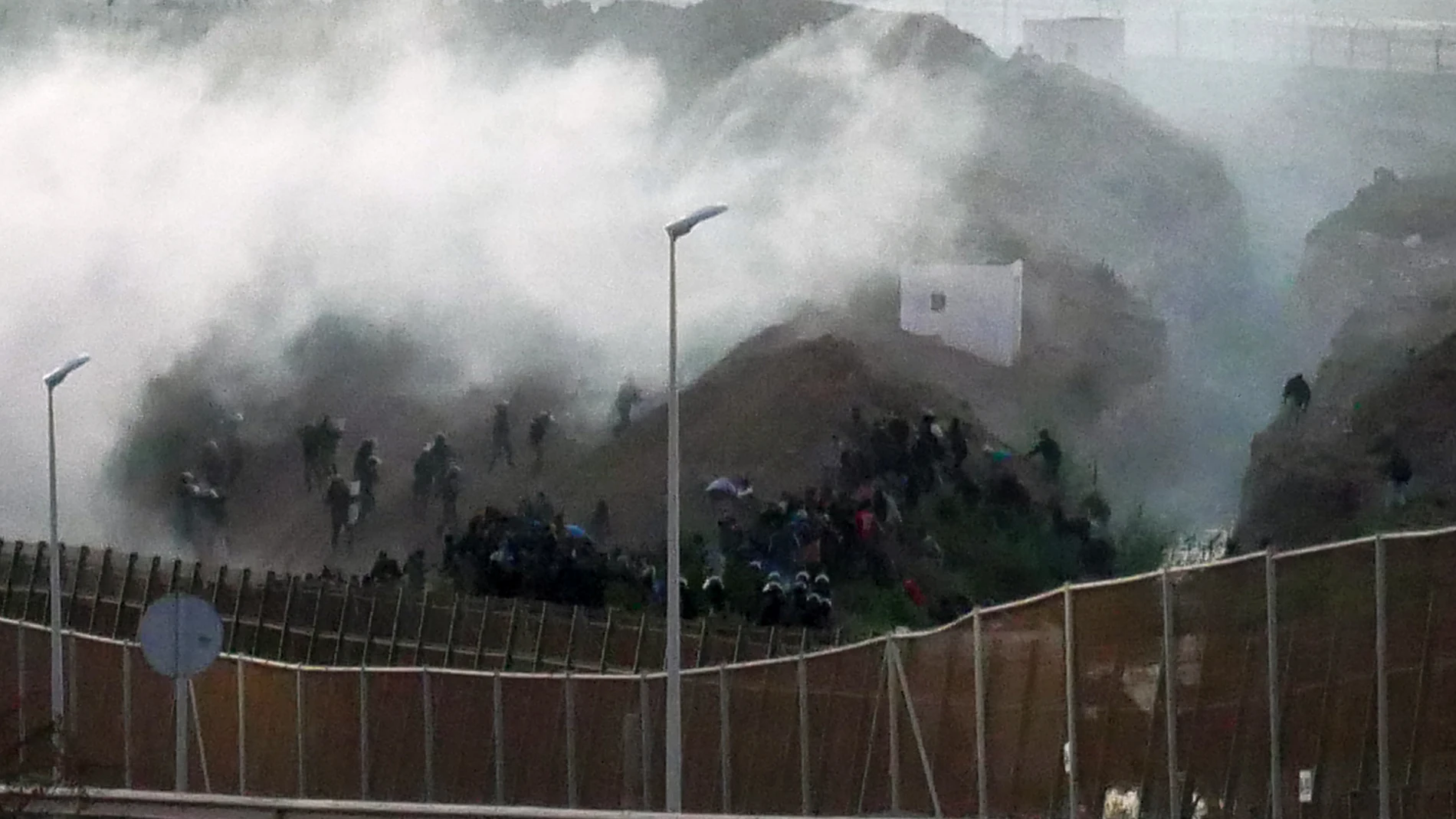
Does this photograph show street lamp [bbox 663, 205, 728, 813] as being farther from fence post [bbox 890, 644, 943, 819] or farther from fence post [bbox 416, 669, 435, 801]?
fence post [bbox 890, 644, 943, 819]

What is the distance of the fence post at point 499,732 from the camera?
914 inches

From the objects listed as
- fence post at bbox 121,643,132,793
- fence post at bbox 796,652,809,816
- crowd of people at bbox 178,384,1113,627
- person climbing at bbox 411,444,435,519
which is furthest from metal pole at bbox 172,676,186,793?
person climbing at bbox 411,444,435,519

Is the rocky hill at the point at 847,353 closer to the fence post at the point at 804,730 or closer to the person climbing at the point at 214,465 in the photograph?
the person climbing at the point at 214,465

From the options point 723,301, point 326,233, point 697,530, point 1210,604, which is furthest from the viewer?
point 326,233

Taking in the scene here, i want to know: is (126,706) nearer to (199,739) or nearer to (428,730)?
(199,739)

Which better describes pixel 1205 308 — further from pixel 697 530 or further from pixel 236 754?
pixel 236 754

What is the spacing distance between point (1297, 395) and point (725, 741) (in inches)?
955

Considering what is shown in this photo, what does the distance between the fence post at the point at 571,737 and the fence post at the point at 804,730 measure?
144 inches

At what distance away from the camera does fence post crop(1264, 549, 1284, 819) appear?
13.4 m

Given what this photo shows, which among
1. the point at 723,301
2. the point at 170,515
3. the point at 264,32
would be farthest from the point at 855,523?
the point at 264,32

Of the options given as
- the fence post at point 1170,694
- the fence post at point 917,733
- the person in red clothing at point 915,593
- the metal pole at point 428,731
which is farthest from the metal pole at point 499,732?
the person in red clothing at point 915,593

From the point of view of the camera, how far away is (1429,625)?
1303 cm

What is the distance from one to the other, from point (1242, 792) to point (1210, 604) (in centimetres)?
97

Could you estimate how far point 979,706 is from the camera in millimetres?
16047
